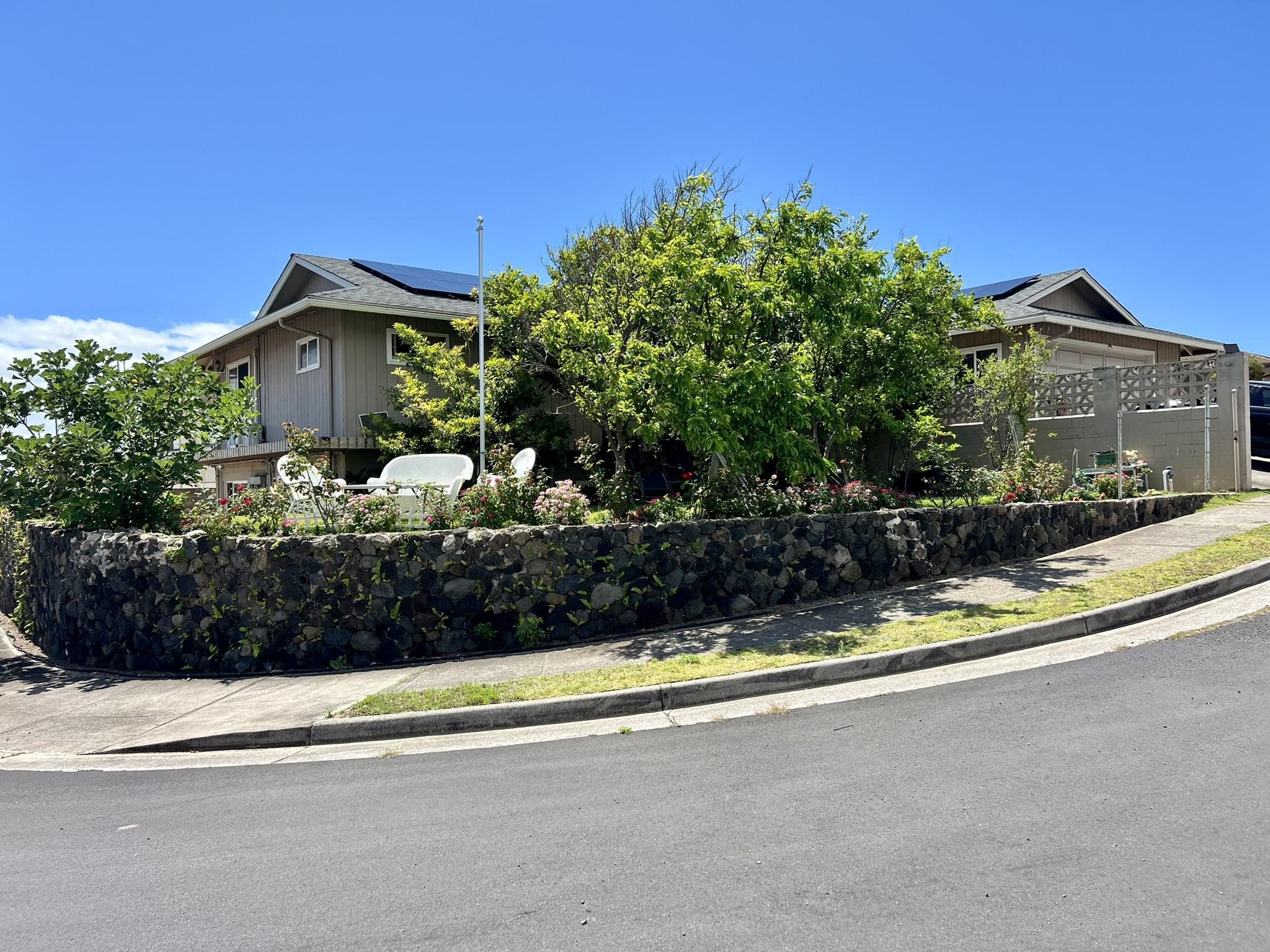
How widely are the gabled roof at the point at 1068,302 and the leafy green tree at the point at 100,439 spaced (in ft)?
53.4

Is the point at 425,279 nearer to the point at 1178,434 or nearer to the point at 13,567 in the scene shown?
the point at 13,567

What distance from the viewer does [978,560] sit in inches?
423

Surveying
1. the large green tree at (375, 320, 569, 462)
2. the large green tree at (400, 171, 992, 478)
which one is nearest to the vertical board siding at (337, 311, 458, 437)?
the large green tree at (375, 320, 569, 462)

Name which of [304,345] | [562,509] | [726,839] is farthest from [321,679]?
[304,345]

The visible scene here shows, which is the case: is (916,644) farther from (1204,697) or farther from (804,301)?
(804,301)

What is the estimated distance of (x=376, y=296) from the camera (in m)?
A: 17.3

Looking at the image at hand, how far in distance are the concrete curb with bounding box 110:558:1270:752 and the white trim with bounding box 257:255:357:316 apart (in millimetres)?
13333

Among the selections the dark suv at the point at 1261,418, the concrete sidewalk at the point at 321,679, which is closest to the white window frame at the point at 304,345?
the concrete sidewalk at the point at 321,679

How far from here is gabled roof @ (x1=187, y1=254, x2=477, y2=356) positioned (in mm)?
16703

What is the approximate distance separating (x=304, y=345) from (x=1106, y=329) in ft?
63.5

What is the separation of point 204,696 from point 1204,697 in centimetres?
844

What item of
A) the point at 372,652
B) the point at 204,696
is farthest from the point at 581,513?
the point at 204,696

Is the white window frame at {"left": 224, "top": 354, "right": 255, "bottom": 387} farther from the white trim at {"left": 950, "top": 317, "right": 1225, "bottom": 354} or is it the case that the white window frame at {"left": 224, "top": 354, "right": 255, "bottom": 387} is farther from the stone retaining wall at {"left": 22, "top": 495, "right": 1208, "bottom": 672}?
the white trim at {"left": 950, "top": 317, "right": 1225, "bottom": 354}

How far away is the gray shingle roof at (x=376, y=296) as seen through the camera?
16.8 metres
